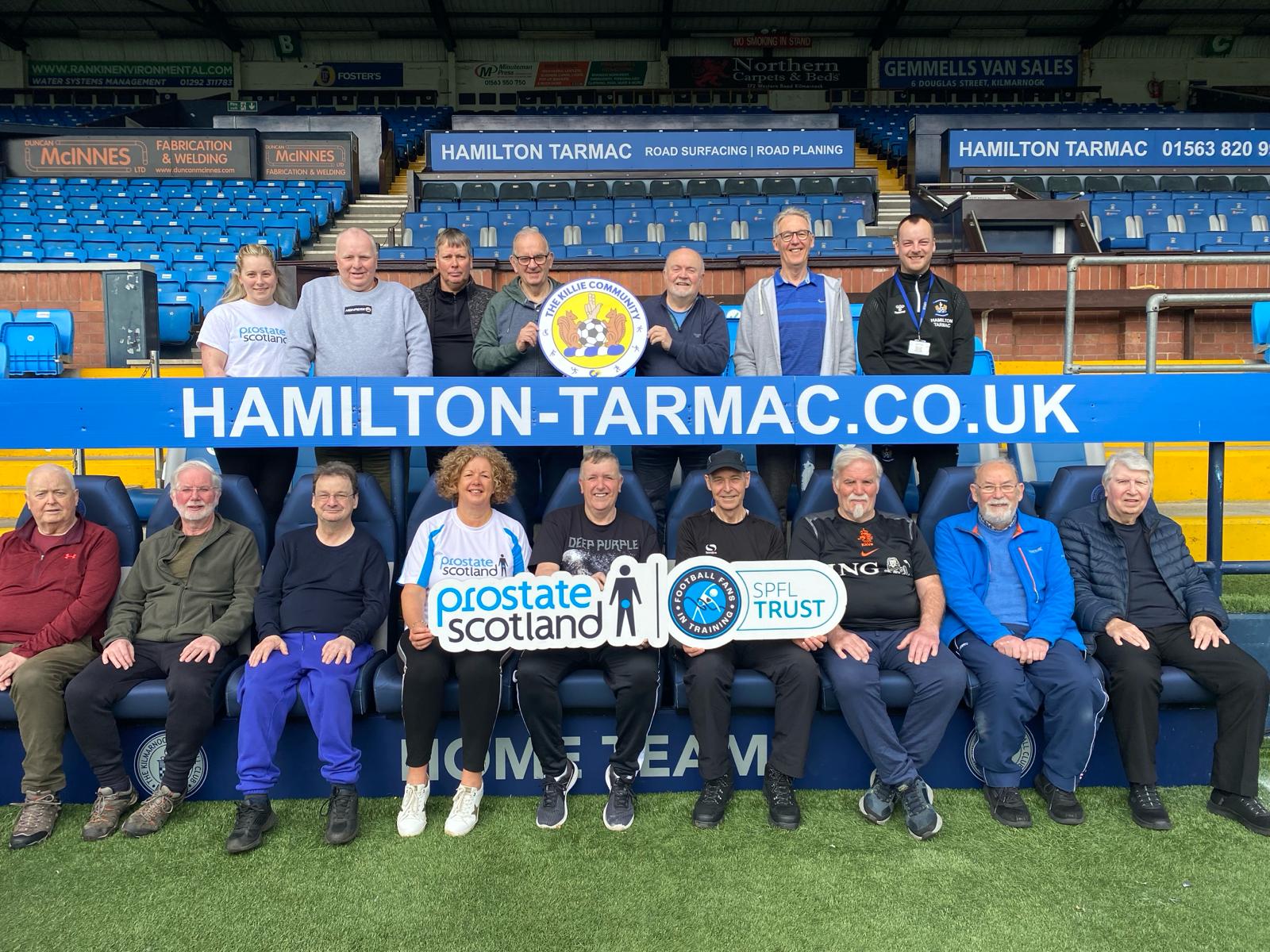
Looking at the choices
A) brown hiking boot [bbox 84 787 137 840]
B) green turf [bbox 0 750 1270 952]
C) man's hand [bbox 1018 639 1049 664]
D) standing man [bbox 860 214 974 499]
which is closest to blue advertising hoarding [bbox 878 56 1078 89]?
standing man [bbox 860 214 974 499]

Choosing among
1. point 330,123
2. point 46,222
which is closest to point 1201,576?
point 46,222

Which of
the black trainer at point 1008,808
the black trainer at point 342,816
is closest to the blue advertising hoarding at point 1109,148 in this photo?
the black trainer at point 1008,808

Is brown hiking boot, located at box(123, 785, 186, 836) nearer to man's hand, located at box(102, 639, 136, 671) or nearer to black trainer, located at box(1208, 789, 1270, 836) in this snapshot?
man's hand, located at box(102, 639, 136, 671)

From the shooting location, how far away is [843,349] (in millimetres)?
3371

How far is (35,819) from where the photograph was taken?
103 inches

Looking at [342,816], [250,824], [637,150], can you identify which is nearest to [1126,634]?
[342,816]

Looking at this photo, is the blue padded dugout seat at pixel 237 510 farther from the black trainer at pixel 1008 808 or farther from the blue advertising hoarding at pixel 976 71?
the blue advertising hoarding at pixel 976 71

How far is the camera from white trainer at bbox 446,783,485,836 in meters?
2.60

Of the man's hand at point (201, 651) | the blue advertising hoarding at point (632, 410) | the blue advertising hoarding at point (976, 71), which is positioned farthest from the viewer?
the blue advertising hoarding at point (976, 71)

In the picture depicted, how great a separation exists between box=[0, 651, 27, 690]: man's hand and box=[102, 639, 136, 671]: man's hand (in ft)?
0.82

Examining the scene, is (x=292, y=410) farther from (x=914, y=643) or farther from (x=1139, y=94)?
(x=1139, y=94)

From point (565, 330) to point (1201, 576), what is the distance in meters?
2.31

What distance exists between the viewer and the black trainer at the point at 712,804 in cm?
263

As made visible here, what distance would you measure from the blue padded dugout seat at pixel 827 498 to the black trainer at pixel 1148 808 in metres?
1.09
